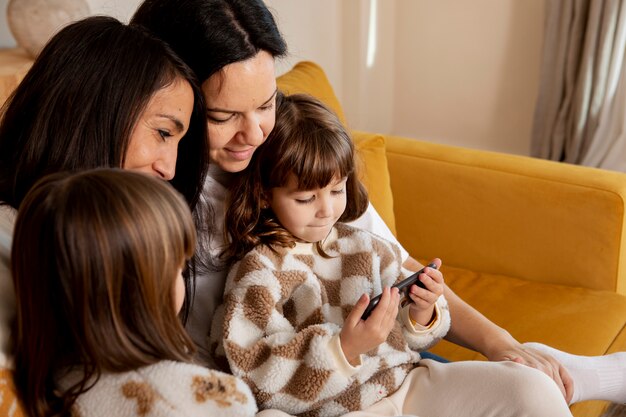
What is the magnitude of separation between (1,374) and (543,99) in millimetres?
3162

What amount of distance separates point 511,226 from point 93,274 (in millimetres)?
1465

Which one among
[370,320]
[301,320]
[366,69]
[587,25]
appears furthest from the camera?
[366,69]

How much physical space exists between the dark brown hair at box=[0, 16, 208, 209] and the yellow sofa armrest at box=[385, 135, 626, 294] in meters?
1.14

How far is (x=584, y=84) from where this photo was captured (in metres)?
3.52

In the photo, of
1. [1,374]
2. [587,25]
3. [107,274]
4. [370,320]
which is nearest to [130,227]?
[107,274]

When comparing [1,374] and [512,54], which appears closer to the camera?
[1,374]

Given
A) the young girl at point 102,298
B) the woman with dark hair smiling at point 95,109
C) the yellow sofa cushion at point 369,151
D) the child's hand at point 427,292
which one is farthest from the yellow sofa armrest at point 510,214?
the young girl at point 102,298

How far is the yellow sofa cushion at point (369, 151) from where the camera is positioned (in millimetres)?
2057

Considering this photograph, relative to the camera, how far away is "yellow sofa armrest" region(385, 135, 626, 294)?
6.81 ft

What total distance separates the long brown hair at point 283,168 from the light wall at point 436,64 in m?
2.13

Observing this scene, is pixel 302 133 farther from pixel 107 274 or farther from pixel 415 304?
pixel 107 274

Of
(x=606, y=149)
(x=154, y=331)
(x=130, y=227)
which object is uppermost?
(x=130, y=227)

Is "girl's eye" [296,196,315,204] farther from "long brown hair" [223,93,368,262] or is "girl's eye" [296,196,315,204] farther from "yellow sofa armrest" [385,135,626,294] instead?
"yellow sofa armrest" [385,135,626,294]

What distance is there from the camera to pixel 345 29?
3.85m
